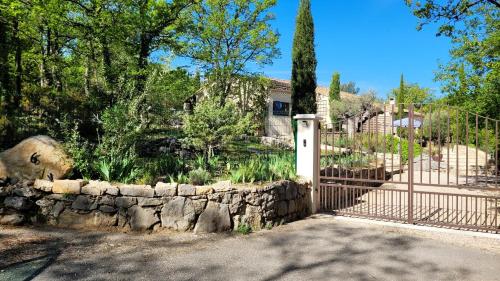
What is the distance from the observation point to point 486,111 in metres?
13.6

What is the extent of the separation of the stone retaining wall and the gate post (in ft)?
7.35

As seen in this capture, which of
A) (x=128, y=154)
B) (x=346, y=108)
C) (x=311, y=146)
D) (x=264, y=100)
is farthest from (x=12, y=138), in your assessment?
(x=346, y=108)

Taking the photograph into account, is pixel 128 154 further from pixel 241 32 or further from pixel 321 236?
pixel 241 32

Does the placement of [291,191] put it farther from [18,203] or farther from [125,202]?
[18,203]

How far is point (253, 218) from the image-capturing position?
711 centimetres

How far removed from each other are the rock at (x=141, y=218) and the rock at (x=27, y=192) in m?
1.84

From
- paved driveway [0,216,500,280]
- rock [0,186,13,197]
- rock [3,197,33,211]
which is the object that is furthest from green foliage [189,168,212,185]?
rock [0,186,13,197]

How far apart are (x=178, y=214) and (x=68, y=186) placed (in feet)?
6.96

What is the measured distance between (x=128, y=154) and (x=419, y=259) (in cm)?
627

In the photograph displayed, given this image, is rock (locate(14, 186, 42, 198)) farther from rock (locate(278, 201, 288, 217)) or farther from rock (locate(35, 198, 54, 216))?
rock (locate(278, 201, 288, 217))

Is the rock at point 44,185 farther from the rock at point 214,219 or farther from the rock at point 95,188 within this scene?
the rock at point 214,219

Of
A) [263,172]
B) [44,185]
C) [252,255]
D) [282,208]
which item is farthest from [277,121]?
[252,255]

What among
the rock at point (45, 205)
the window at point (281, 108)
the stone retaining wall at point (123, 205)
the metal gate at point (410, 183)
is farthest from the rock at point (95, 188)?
the window at point (281, 108)

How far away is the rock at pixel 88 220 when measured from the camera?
22.0 ft
